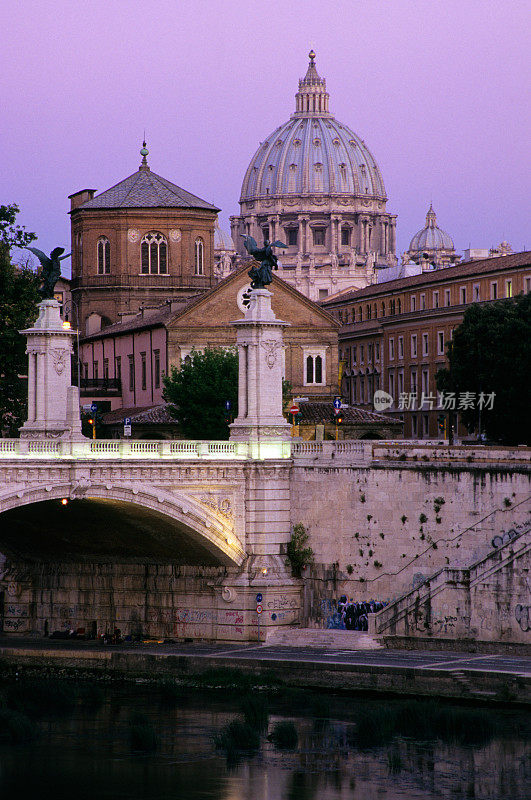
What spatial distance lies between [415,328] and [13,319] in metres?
49.9

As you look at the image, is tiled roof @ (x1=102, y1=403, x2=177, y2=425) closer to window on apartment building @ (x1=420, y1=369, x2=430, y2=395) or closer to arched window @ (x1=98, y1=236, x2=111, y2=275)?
arched window @ (x1=98, y1=236, x2=111, y2=275)

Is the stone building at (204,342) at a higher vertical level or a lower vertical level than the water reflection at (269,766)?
higher

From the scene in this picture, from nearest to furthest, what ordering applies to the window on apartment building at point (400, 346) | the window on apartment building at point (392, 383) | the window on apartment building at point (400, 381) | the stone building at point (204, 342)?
the stone building at point (204, 342), the window on apartment building at point (400, 381), the window on apartment building at point (400, 346), the window on apartment building at point (392, 383)

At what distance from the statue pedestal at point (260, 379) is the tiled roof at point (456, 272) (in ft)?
136

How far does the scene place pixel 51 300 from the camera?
65.2m

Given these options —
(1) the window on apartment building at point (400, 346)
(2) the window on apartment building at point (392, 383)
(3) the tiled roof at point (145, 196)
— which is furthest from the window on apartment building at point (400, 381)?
(3) the tiled roof at point (145, 196)

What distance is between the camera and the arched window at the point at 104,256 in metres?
116

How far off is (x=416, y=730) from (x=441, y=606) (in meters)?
9.29

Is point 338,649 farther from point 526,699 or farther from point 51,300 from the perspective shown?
point 51,300

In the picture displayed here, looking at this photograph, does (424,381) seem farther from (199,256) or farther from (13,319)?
(13,319)

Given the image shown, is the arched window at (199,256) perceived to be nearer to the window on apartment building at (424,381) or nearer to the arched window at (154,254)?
the arched window at (154,254)

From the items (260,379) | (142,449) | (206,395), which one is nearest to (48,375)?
(142,449)

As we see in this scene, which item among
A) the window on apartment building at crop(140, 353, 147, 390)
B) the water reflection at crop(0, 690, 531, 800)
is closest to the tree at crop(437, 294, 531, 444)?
the window on apartment building at crop(140, 353, 147, 390)

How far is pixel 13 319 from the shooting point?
7619 cm
